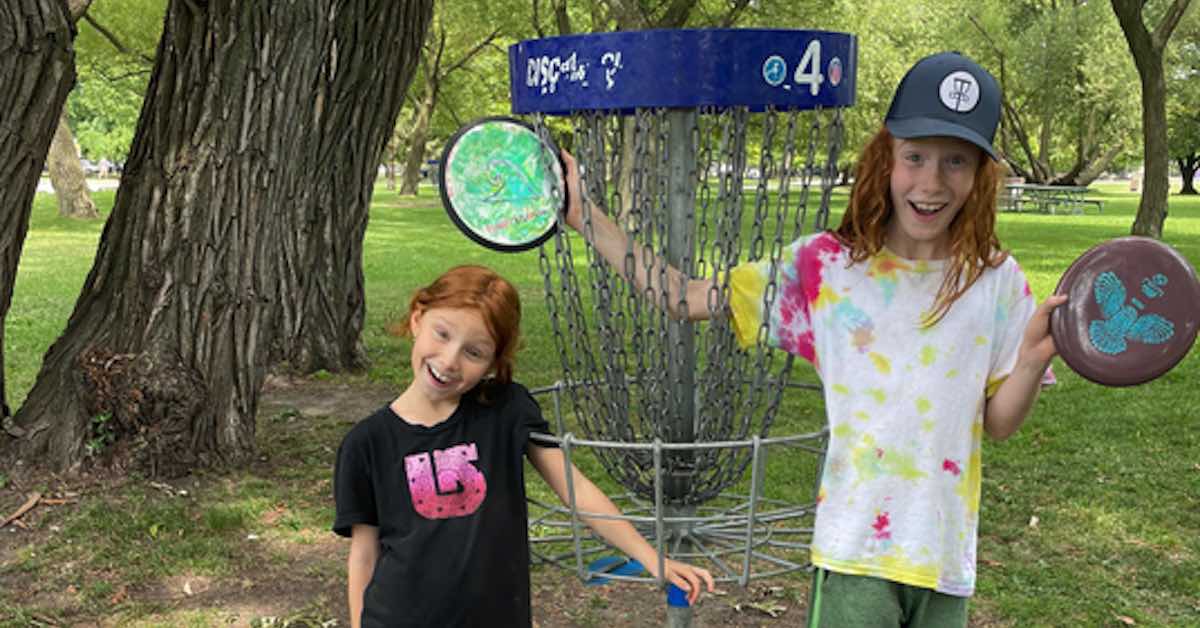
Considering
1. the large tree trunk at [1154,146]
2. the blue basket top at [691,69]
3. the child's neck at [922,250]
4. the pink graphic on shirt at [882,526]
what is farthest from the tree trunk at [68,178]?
the pink graphic on shirt at [882,526]

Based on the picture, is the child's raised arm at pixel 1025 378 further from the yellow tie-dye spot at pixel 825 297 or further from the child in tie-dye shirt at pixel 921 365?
the yellow tie-dye spot at pixel 825 297

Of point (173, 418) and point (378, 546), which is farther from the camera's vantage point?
point (173, 418)

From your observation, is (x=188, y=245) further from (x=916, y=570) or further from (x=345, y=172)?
(x=916, y=570)

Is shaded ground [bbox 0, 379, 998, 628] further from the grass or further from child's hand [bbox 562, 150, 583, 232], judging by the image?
child's hand [bbox 562, 150, 583, 232]

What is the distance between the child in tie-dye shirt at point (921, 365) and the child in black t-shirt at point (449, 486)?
1.04 feet

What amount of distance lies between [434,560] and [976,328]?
110 cm

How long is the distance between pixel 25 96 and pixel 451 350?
3260mm

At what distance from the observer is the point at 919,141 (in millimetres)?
2096

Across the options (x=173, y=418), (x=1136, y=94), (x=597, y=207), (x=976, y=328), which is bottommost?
(x=173, y=418)

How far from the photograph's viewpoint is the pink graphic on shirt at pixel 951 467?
208 centimetres

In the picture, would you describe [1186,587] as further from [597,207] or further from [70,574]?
[70,574]

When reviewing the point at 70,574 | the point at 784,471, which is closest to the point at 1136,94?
the point at 784,471

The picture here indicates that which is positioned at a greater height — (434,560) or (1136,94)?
(1136,94)

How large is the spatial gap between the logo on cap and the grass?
98.1 inches
